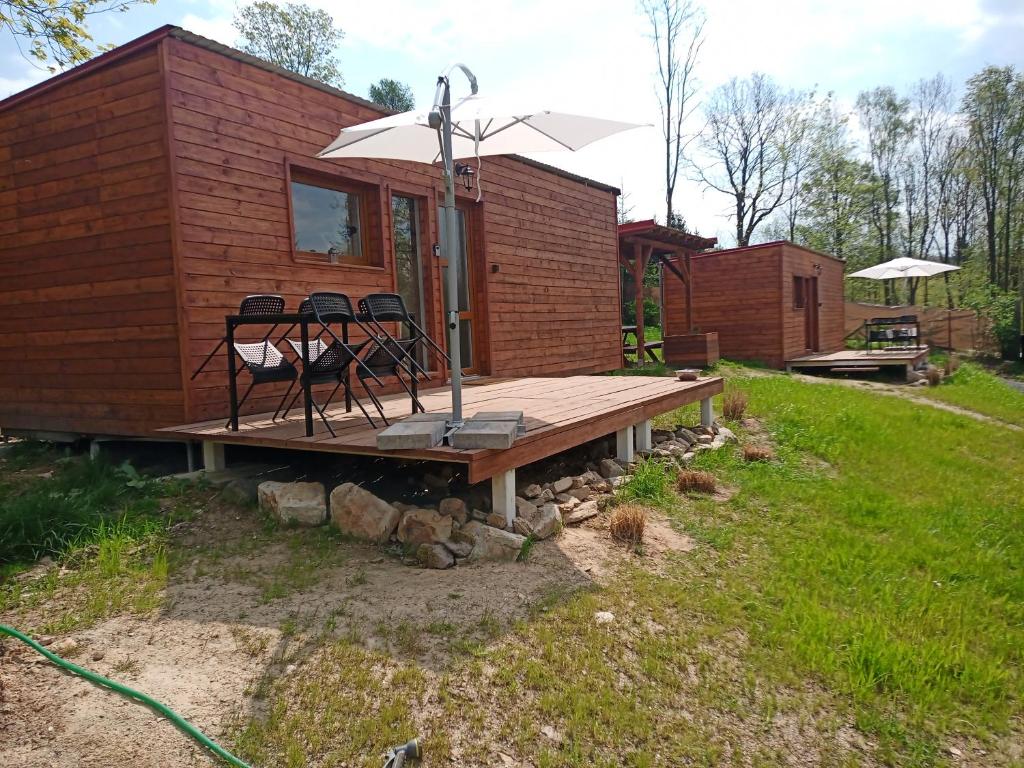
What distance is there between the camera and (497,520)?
3.60 meters

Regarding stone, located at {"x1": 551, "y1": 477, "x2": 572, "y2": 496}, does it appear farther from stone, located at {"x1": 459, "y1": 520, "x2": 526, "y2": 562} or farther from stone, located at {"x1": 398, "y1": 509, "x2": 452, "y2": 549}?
stone, located at {"x1": 398, "y1": 509, "x2": 452, "y2": 549}

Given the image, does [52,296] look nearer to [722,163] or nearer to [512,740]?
[512,740]

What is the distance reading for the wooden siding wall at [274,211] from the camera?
4.68 m

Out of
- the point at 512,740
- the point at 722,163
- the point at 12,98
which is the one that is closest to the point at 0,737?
the point at 512,740

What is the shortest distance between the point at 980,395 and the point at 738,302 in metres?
5.30

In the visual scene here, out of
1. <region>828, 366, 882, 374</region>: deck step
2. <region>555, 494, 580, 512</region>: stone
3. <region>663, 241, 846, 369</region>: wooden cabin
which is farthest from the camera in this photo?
<region>663, 241, 846, 369</region>: wooden cabin

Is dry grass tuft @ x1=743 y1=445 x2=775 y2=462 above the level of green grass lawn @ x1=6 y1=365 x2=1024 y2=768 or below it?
above

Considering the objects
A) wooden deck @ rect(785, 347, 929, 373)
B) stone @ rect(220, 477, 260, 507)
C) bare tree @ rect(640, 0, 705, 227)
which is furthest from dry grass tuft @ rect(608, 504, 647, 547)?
bare tree @ rect(640, 0, 705, 227)

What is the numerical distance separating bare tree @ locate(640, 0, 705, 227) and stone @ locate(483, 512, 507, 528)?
22.3 m

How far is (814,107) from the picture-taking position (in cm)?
2741

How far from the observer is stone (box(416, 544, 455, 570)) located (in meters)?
3.29

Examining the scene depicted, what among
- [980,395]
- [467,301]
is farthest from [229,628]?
[980,395]

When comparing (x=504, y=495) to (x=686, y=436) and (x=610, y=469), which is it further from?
(x=686, y=436)

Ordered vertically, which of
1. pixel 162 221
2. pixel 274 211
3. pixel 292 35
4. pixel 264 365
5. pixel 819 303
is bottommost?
pixel 264 365
